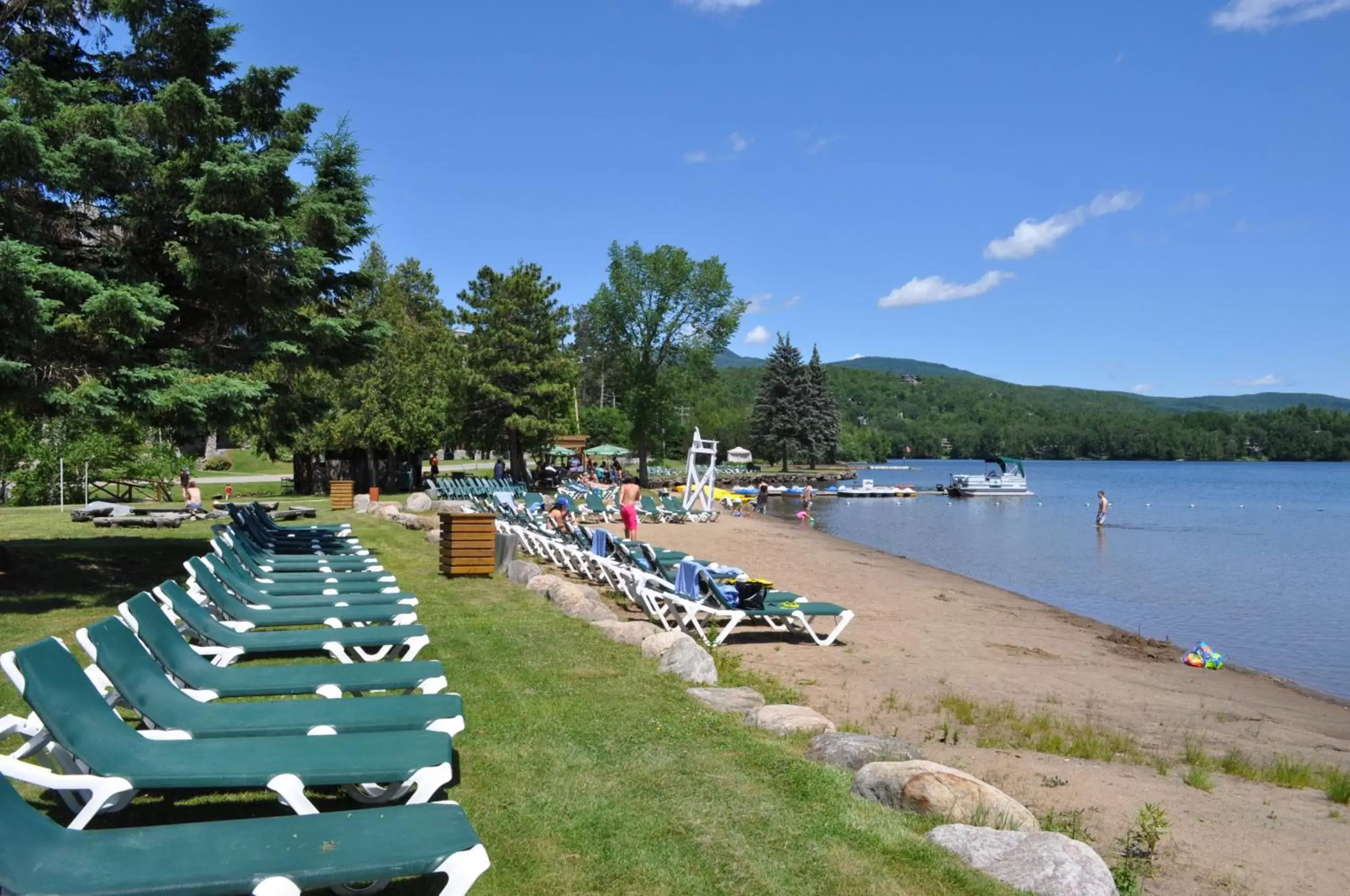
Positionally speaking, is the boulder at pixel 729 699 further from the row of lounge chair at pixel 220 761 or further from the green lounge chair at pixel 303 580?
the green lounge chair at pixel 303 580

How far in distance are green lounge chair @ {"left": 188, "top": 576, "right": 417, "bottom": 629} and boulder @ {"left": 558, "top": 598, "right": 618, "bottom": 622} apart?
2198 millimetres

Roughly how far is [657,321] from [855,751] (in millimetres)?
47947

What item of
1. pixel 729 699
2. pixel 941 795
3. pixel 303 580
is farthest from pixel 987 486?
pixel 941 795

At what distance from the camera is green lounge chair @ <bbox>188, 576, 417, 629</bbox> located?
707 centimetres

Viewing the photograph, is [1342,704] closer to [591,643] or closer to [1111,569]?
[591,643]

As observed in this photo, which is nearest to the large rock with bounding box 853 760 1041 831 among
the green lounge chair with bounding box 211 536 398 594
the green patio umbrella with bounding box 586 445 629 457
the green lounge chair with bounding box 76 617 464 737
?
the green lounge chair with bounding box 76 617 464 737

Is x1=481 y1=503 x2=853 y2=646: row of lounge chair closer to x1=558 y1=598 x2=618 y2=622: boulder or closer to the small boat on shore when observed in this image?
x1=558 y1=598 x2=618 y2=622: boulder

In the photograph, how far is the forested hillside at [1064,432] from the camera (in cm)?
14588

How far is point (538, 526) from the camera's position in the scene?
17500mm

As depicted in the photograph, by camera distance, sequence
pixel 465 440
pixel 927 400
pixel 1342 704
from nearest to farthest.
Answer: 1. pixel 1342 704
2. pixel 465 440
3. pixel 927 400

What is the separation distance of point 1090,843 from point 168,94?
10.5 m

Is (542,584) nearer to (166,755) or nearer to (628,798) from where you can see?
(628,798)

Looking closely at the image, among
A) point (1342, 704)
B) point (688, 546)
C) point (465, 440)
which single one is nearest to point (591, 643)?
point (1342, 704)

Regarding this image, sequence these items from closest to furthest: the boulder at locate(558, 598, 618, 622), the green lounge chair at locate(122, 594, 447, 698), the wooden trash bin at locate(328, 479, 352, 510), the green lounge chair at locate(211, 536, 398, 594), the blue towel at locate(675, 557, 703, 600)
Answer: the green lounge chair at locate(122, 594, 447, 698)
the green lounge chair at locate(211, 536, 398, 594)
the boulder at locate(558, 598, 618, 622)
the blue towel at locate(675, 557, 703, 600)
the wooden trash bin at locate(328, 479, 352, 510)
